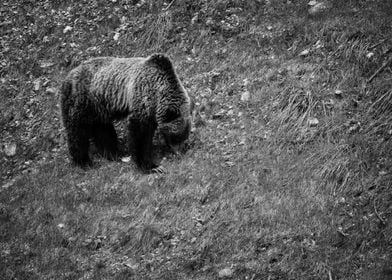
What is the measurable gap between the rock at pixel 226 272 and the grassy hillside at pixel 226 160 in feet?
0.08

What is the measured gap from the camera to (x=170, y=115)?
9.67 m

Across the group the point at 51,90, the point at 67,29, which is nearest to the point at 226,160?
the point at 51,90

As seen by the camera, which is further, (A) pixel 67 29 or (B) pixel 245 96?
(A) pixel 67 29

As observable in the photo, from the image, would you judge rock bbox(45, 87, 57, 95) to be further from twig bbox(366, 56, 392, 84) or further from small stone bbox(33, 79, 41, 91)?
twig bbox(366, 56, 392, 84)

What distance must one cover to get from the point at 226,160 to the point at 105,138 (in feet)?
7.72

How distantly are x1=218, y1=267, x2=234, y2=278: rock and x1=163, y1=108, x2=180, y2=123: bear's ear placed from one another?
3151 millimetres

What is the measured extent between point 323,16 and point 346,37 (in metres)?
0.99

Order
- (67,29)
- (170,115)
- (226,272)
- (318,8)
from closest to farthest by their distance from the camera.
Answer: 1. (226,272)
2. (170,115)
3. (318,8)
4. (67,29)

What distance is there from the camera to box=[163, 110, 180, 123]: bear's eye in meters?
9.65

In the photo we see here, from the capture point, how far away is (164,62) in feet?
32.0

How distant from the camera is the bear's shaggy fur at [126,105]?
31.7 ft

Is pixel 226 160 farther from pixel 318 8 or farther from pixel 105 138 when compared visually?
pixel 318 8

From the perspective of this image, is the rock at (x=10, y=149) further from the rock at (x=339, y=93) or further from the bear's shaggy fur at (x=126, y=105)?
the rock at (x=339, y=93)

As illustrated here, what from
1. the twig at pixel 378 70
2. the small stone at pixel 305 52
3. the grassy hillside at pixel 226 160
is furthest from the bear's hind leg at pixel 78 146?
the twig at pixel 378 70
